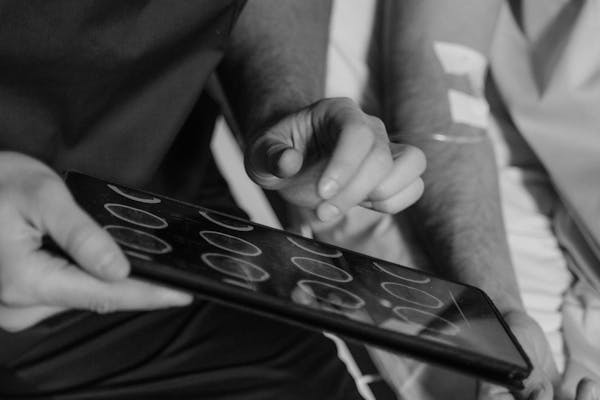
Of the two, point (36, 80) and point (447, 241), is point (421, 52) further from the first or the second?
point (36, 80)

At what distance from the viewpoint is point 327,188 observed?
524 mm

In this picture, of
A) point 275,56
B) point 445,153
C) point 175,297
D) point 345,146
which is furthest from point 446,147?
point 175,297

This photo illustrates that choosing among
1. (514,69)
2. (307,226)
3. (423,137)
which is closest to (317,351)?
(307,226)

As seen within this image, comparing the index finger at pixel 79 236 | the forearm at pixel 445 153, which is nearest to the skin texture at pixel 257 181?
the index finger at pixel 79 236

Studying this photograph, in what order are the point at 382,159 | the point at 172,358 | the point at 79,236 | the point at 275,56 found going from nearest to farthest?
the point at 79,236
the point at 382,159
the point at 172,358
the point at 275,56

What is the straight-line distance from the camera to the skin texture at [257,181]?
1.53 ft

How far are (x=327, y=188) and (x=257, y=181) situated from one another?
0.14 m

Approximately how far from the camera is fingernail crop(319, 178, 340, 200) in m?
0.52

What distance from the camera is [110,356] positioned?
0.67 m

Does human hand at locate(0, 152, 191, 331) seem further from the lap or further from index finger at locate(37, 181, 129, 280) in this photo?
the lap

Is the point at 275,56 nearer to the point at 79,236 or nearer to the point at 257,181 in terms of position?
the point at 257,181

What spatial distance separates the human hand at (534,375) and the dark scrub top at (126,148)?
14 centimetres

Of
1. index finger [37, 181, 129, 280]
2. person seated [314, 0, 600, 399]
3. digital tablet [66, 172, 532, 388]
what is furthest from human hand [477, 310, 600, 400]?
index finger [37, 181, 129, 280]

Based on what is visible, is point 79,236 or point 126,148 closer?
point 79,236
